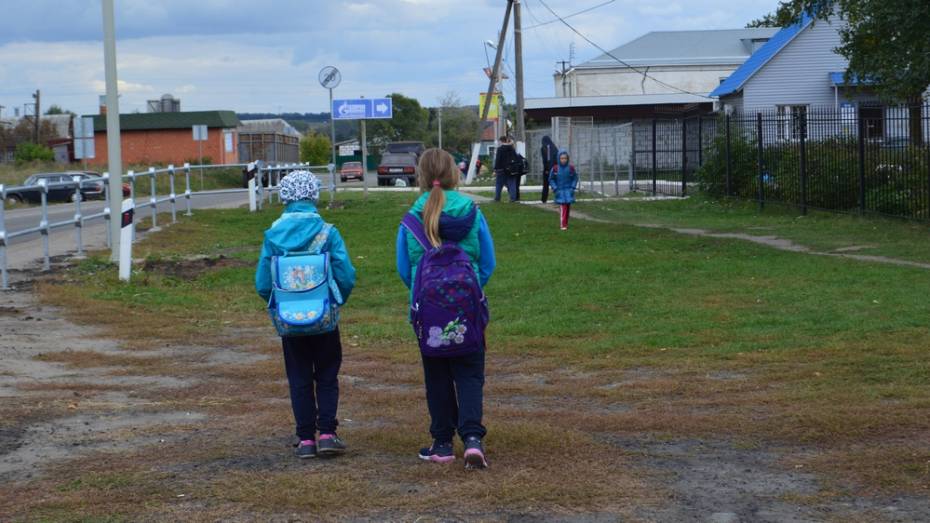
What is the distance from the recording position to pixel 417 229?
5.96 metres

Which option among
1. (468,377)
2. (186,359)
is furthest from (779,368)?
(186,359)

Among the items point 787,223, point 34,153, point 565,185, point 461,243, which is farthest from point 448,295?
point 34,153

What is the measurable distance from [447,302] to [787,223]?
16548 millimetres

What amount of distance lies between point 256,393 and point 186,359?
177 cm

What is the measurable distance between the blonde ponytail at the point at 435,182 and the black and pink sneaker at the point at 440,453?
100 cm

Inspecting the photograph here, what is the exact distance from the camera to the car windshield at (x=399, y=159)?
51.6 meters

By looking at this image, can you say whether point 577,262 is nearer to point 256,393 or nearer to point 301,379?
point 256,393

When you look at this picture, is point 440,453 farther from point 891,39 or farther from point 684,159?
point 684,159

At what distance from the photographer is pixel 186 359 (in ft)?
32.3

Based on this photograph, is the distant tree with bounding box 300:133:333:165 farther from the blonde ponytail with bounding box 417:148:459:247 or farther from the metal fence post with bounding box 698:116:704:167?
the blonde ponytail with bounding box 417:148:459:247

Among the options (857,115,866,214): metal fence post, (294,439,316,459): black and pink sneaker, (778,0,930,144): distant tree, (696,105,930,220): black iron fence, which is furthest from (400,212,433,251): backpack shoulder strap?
(857,115,866,214): metal fence post

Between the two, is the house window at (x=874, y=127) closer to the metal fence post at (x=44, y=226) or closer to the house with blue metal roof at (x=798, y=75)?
the metal fence post at (x=44, y=226)

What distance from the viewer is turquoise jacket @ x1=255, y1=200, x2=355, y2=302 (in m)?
6.16

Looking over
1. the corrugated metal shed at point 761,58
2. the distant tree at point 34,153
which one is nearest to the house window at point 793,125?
the corrugated metal shed at point 761,58
